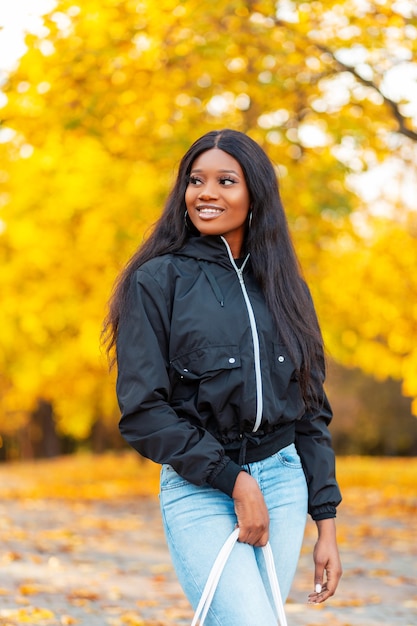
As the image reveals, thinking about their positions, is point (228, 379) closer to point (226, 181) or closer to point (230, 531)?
point (230, 531)

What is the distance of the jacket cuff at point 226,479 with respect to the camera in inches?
111

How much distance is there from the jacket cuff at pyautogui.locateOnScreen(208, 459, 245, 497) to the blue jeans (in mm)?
68

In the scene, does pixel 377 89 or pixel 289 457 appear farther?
pixel 377 89

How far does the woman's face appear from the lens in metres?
3.14

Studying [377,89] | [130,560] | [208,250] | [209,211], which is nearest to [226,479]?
[208,250]

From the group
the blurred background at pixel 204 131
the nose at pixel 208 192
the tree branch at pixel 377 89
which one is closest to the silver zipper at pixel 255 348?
the nose at pixel 208 192

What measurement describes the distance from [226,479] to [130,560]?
6884mm

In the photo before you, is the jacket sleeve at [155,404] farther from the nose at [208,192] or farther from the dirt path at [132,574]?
the dirt path at [132,574]

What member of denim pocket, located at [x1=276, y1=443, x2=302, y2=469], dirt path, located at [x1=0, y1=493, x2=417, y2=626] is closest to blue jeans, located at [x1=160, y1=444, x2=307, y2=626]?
denim pocket, located at [x1=276, y1=443, x2=302, y2=469]

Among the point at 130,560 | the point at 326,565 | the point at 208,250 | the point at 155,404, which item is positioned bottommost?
the point at 130,560

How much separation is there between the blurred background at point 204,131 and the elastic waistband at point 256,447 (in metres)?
3.75

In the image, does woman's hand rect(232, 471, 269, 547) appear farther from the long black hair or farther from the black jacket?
the long black hair

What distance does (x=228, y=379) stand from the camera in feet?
9.55


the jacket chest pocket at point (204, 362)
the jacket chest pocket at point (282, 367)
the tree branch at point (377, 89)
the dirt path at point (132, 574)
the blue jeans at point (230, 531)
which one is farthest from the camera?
the tree branch at point (377, 89)
